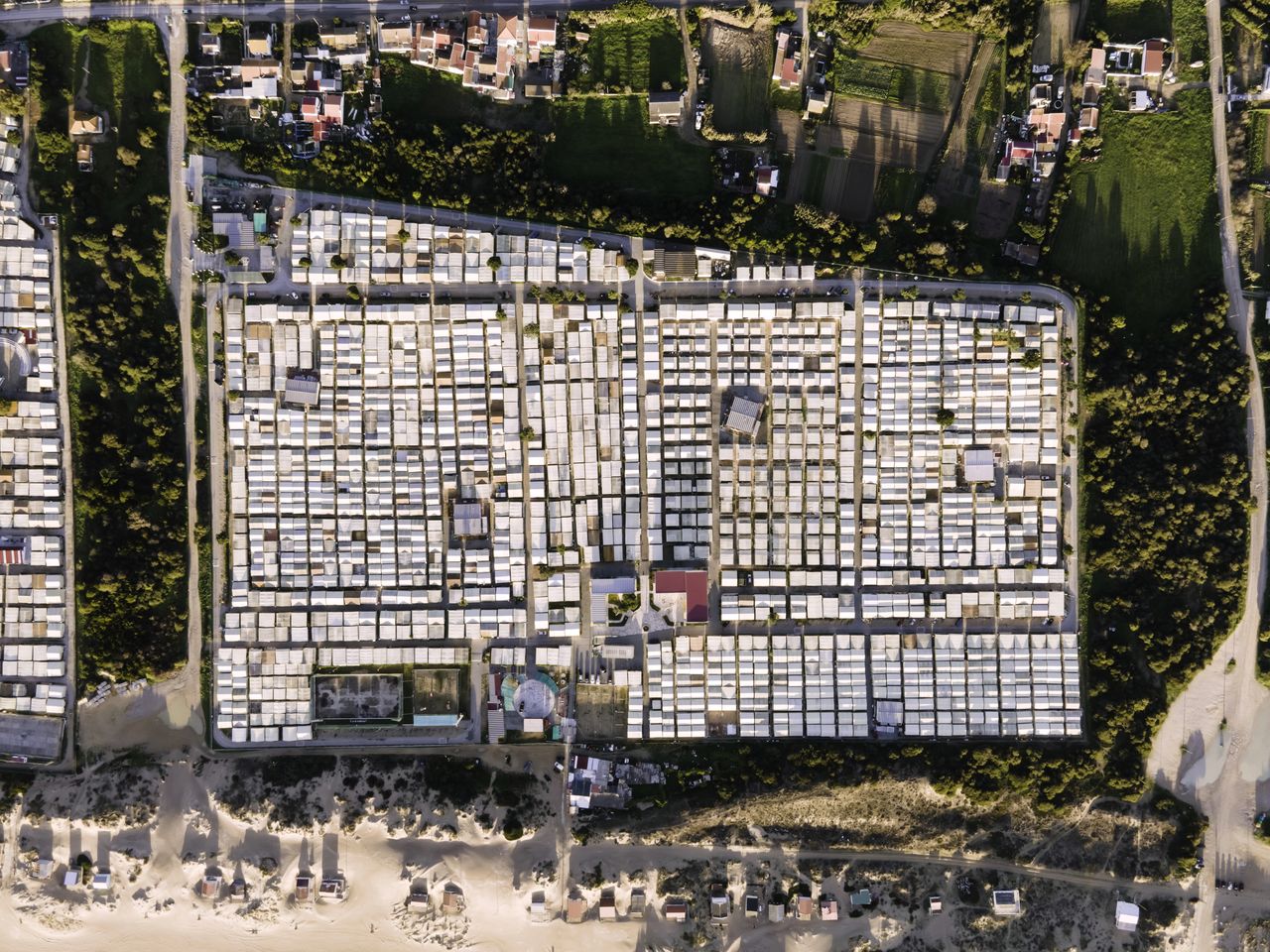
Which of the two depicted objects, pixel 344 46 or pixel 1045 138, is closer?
pixel 344 46

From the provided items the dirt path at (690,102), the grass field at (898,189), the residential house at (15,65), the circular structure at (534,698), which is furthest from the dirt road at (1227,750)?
the residential house at (15,65)

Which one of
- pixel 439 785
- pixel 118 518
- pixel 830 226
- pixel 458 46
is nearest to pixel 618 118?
pixel 458 46

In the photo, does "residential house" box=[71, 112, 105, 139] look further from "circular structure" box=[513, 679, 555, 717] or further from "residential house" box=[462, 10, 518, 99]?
"circular structure" box=[513, 679, 555, 717]

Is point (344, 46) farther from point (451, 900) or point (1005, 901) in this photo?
point (1005, 901)

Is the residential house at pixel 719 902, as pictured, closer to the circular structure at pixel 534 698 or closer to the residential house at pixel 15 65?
the circular structure at pixel 534 698

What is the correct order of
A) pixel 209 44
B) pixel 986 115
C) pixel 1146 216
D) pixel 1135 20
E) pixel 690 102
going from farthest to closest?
pixel 986 115, pixel 690 102, pixel 1146 216, pixel 1135 20, pixel 209 44

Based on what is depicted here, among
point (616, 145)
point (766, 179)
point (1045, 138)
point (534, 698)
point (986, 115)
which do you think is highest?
point (986, 115)

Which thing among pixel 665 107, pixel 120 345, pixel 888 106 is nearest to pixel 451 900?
pixel 120 345

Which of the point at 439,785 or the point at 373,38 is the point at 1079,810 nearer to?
the point at 439,785
